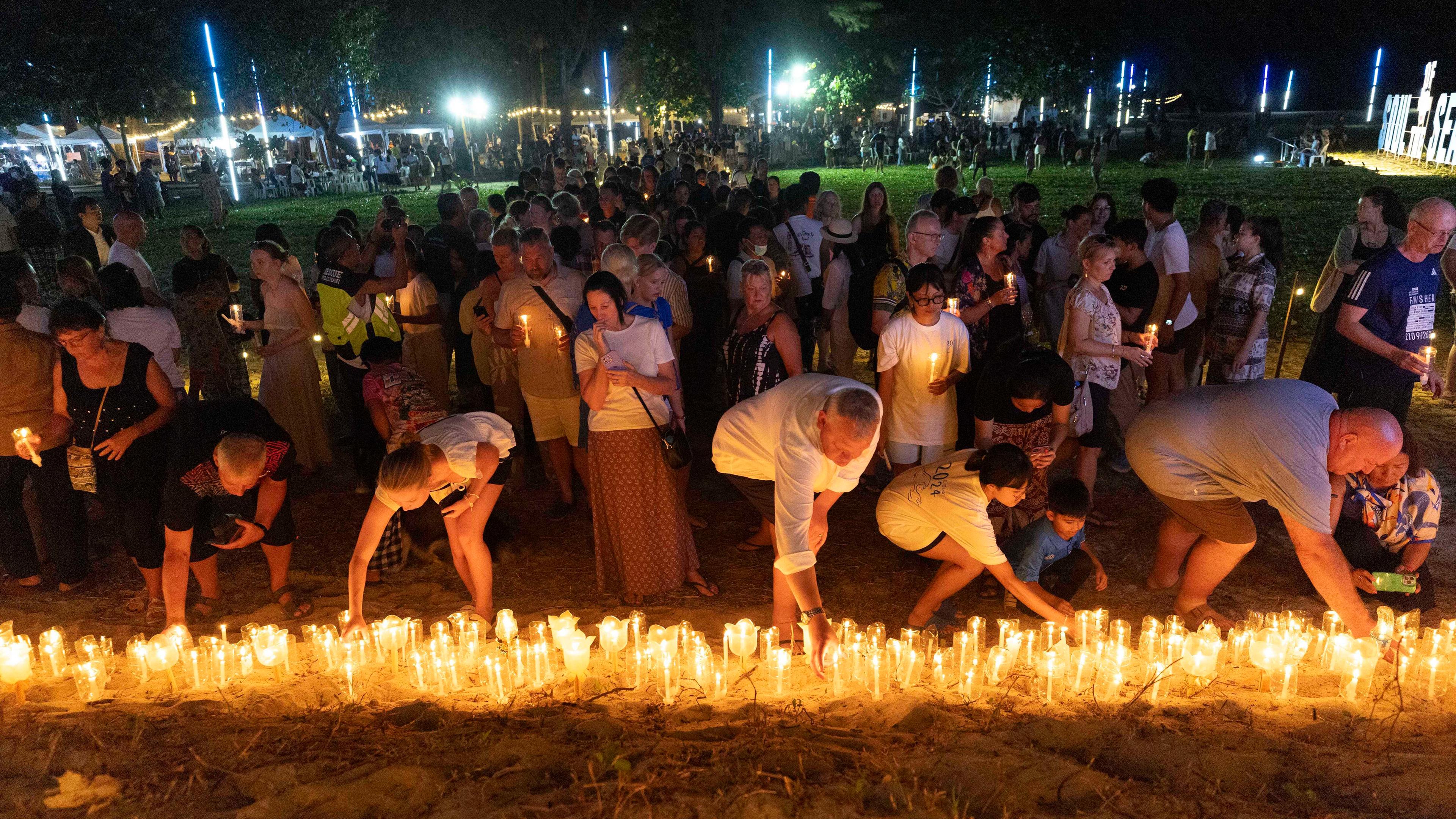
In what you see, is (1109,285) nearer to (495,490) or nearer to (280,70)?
(495,490)

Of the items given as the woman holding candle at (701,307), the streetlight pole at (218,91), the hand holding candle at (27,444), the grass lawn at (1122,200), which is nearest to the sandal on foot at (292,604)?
the hand holding candle at (27,444)

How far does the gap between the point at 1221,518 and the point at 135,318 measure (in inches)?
240

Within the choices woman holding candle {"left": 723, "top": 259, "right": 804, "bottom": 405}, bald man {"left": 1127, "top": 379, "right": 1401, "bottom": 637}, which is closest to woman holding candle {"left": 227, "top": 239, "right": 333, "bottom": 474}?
woman holding candle {"left": 723, "top": 259, "right": 804, "bottom": 405}

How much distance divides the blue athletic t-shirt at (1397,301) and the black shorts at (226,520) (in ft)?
19.8

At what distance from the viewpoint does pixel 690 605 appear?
4980mm

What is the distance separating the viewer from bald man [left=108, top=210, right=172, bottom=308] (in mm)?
6711

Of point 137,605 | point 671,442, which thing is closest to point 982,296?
point 671,442

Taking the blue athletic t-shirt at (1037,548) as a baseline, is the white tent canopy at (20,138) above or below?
above

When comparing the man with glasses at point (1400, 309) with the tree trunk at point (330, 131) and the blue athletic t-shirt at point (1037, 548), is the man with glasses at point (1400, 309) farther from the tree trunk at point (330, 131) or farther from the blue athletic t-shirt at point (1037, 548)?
the tree trunk at point (330, 131)

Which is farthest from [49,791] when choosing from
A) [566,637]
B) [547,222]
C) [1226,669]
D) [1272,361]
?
[1272,361]

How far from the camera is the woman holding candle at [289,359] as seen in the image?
243 inches

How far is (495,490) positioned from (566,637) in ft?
3.66

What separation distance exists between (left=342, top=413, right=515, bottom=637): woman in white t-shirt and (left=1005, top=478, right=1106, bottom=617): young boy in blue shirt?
8.38ft

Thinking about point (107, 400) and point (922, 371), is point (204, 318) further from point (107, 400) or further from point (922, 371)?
point (922, 371)
